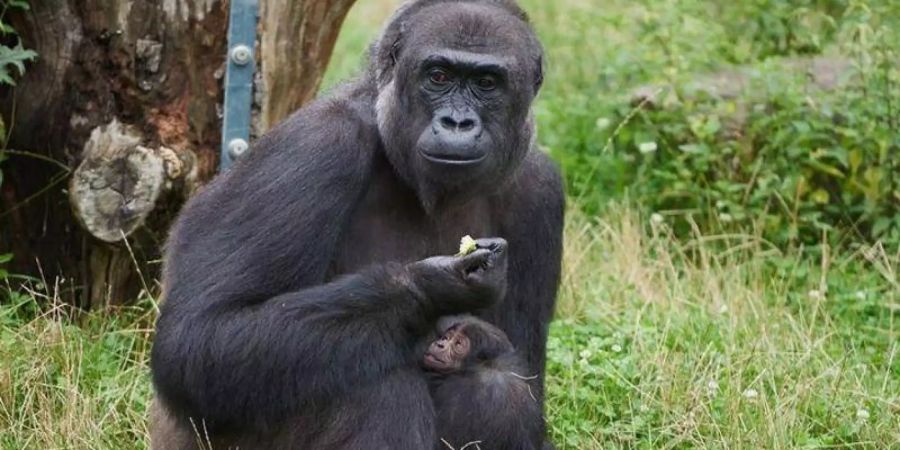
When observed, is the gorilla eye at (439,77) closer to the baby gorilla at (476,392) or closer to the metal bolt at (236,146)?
the baby gorilla at (476,392)

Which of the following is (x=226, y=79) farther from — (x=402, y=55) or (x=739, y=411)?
(x=739, y=411)

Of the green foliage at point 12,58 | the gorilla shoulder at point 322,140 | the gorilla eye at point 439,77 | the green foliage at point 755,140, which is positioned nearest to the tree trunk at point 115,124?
the green foliage at point 12,58

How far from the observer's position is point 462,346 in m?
5.09

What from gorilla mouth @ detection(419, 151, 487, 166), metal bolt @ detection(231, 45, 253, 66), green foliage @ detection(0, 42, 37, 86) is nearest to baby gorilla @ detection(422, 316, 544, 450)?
gorilla mouth @ detection(419, 151, 487, 166)

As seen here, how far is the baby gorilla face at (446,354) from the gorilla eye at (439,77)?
2.52 ft

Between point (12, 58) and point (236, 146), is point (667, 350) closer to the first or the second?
point (236, 146)

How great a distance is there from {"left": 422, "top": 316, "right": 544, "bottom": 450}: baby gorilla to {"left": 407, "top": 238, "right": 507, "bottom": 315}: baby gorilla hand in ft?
0.69

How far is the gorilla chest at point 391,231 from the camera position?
516 cm

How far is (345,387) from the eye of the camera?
189 inches

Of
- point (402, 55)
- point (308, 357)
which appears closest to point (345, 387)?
point (308, 357)

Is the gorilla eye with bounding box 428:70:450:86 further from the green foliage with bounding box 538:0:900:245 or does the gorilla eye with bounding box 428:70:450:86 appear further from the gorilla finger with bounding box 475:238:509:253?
the green foliage with bounding box 538:0:900:245

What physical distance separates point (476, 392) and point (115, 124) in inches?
77.7

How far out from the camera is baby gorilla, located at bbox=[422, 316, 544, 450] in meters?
5.00

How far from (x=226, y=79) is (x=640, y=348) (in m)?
1.87
